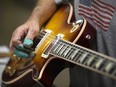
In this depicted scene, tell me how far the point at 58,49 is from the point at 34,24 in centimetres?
23

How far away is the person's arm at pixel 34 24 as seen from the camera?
3.59 ft

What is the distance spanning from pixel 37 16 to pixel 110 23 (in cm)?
35

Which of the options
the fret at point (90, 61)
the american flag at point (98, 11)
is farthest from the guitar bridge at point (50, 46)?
the fret at point (90, 61)

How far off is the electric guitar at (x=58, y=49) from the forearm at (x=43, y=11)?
0.21 ft

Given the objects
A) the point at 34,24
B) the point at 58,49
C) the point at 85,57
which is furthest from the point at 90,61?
the point at 34,24

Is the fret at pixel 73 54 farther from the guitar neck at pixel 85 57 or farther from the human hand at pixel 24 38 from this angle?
the human hand at pixel 24 38

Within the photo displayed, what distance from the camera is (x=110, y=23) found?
3.18 ft

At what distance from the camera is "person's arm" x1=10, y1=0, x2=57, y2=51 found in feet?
3.59

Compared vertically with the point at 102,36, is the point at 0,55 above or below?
below

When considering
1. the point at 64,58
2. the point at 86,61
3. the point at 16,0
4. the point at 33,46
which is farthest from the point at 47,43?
the point at 16,0

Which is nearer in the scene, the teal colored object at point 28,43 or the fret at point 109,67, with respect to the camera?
the fret at point 109,67

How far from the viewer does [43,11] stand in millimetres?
1219

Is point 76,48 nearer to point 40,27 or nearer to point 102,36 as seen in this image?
point 102,36

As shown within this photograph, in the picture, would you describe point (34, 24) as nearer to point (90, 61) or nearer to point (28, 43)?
point (28, 43)
